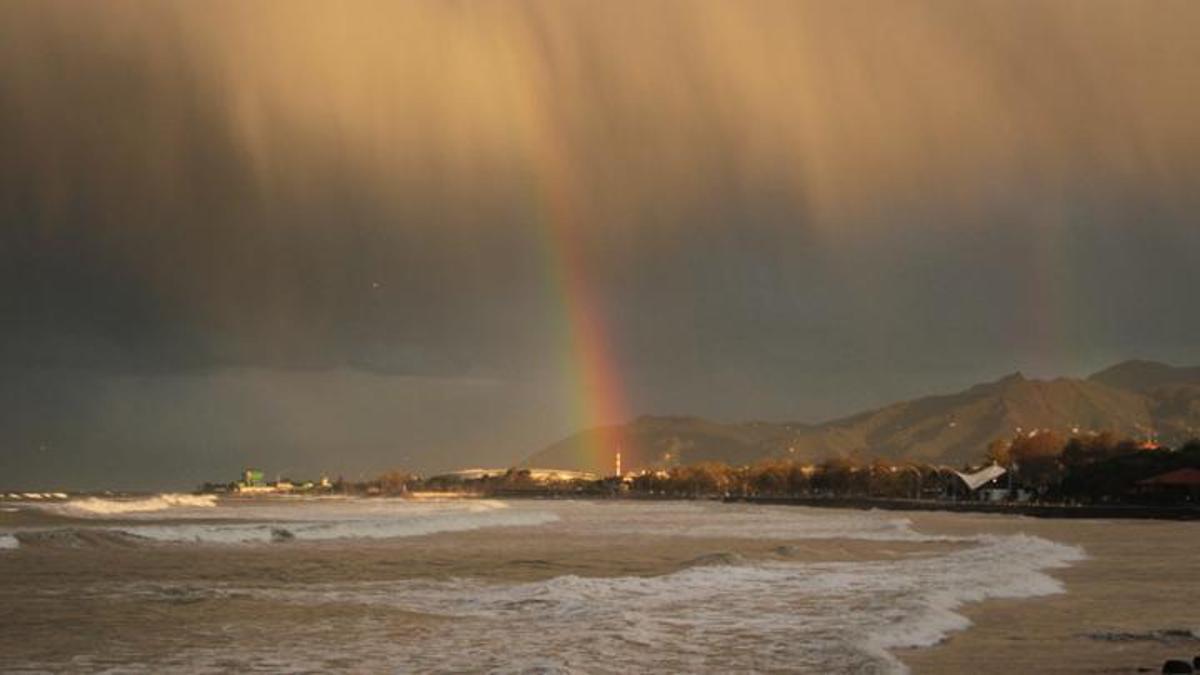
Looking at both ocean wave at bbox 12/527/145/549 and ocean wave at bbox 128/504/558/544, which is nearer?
ocean wave at bbox 12/527/145/549

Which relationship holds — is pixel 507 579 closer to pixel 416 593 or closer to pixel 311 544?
pixel 416 593

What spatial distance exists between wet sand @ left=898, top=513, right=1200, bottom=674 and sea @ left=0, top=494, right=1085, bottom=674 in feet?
2.64

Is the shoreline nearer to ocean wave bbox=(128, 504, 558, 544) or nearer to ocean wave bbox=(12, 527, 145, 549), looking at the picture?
ocean wave bbox=(128, 504, 558, 544)

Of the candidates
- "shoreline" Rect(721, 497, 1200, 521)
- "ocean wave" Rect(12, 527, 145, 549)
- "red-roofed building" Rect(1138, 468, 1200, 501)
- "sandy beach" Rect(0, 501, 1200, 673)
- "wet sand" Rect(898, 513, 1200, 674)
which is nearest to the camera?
"wet sand" Rect(898, 513, 1200, 674)

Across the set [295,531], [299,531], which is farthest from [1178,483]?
[295,531]

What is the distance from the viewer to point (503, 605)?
1099 inches

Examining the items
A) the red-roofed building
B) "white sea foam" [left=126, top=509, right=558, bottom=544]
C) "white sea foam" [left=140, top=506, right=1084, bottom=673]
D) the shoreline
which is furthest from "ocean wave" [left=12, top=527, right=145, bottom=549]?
the red-roofed building

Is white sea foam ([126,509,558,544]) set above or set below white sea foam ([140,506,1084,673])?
above

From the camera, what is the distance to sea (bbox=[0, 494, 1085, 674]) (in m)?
20.0

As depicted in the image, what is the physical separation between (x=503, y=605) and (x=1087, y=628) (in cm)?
1181

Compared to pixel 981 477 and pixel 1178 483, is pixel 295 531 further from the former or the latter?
pixel 981 477

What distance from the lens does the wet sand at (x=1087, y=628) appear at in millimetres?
18859

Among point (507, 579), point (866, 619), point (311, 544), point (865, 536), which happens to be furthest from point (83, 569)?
point (865, 536)

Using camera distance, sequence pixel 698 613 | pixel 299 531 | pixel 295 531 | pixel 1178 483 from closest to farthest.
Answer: pixel 698 613, pixel 295 531, pixel 299 531, pixel 1178 483
